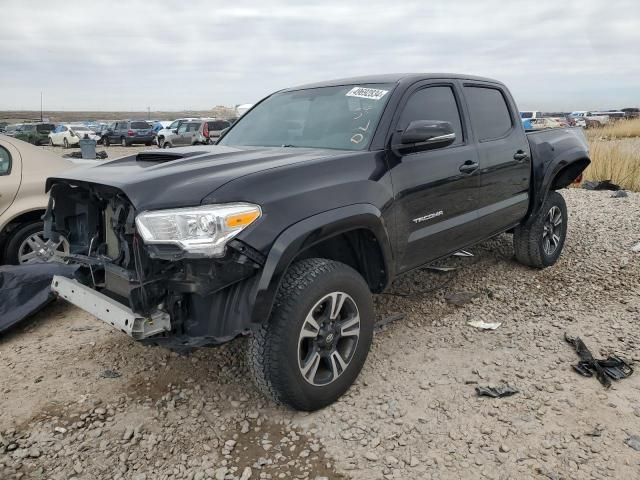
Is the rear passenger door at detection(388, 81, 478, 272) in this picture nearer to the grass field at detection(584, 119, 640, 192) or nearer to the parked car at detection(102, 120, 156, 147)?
the grass field at detection(584, 119, 640, 192)

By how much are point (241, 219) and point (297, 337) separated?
2.22 ft

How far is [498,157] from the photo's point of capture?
4.29 meters

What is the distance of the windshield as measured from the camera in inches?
134

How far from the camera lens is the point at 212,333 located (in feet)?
8.16

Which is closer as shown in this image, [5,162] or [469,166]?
[469,166]

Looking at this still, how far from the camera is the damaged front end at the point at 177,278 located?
240 cm

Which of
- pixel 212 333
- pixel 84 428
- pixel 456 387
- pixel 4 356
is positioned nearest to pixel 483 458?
pixel 456 387

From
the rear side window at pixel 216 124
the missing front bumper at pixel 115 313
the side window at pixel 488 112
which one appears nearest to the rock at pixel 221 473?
the missing front bumper at pixel 115 313

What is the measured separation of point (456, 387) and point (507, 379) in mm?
347

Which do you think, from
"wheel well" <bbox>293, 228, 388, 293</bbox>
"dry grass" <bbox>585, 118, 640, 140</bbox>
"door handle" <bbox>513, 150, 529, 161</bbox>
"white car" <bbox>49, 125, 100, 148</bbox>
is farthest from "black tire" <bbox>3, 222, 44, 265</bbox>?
"white car" <bbox>49, 125, 100, 148</bbox>

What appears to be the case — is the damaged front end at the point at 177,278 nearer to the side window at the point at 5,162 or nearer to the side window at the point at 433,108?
the side window at the point at 433,108

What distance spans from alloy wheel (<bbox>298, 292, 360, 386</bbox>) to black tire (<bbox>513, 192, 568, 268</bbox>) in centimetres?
279

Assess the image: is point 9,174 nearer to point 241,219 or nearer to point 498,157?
point 241,219

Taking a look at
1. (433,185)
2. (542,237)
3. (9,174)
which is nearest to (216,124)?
(9,174)
